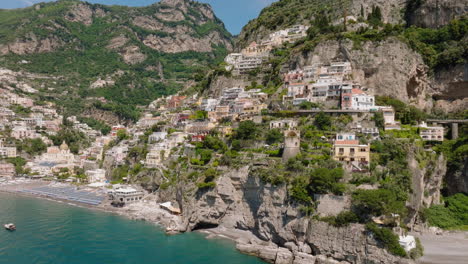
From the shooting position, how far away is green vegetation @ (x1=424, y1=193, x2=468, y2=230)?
36000 mm

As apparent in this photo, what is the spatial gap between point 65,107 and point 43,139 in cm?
3100

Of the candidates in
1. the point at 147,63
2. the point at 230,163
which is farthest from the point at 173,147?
the point at 147,63

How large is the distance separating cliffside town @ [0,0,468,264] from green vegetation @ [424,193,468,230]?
0.17 m

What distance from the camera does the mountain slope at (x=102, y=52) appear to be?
13288cm

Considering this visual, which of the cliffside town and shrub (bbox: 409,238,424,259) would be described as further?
the cliffside town

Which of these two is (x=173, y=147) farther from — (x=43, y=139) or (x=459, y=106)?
(x=43, y=139)

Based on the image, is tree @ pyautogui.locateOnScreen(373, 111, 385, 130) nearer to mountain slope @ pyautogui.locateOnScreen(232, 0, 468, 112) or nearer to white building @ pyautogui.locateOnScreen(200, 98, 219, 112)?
mountain slope @ pyautogui.locateOnScreen(232, 0, 468, 112)

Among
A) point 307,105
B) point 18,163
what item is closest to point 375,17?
point 307,105

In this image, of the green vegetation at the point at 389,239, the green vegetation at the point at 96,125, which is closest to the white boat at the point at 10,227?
the green vegetation at the point at 389,239

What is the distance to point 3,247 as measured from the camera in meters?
33.9

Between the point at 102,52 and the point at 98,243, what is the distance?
14666 centimetres

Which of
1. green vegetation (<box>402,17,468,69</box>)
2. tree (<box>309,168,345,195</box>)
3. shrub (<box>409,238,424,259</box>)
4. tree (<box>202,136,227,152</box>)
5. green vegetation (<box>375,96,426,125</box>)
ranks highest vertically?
green vegetation (<box>402,17,468,69</box>)

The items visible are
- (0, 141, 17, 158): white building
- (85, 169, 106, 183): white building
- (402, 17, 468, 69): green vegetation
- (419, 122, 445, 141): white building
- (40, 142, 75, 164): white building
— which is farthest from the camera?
(40, 142, 75, 164): white building

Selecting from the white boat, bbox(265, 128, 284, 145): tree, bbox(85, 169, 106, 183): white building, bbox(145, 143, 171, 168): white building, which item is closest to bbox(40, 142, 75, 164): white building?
bbox(85, 169, 106, 183): white building
